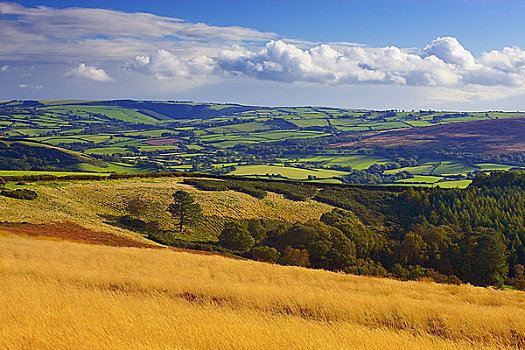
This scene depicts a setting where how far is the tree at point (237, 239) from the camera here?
4816cm

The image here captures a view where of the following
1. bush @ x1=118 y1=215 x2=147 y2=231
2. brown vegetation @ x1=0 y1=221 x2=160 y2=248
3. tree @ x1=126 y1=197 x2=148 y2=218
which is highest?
brown vegetation @ x1=0 y1=221 x2=160 y2=248

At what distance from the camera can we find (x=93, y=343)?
9.24 meters

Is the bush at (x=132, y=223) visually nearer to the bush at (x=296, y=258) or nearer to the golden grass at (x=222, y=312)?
the bush at (x=296, y=258)

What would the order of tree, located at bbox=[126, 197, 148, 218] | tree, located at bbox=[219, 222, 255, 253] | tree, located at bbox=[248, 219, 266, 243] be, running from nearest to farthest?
tree, located at bbox=[219, 222, 255, 253] < tree, located at bbox=[248, 219, 266, 243] < tree, located at bbox=[126, 197, 148, 218]

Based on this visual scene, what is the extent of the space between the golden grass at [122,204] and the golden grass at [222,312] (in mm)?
23656

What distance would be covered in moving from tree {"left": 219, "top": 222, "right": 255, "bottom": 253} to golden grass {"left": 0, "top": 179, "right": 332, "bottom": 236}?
8.44m

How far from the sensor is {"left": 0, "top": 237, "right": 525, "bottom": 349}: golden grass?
1016 centimetres

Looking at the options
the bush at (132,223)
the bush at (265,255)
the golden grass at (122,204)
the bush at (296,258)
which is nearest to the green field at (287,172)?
the golden grass at (122,204)

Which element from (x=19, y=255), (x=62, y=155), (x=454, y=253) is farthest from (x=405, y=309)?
(x=62, y=155)

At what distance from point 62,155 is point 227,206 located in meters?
152

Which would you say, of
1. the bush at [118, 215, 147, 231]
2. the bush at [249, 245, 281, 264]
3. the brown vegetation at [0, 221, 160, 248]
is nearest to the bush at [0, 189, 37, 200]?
the brown vegetation at [0, 221, 160, 248]

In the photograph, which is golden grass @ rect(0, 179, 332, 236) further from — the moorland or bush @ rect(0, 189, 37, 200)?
bush @ rect(0, 189, 37, 200)

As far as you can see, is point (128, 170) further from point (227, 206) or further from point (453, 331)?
point (453, 331)

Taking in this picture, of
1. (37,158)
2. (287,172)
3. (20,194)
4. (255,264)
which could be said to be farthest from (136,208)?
(37,158)
